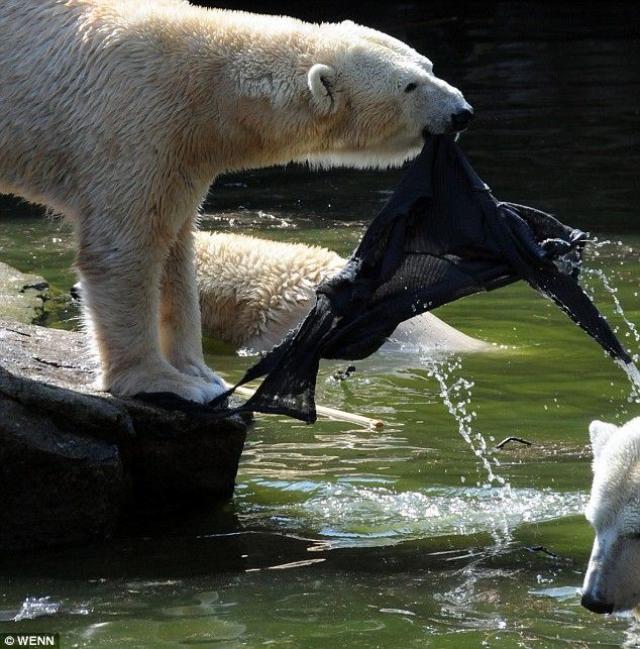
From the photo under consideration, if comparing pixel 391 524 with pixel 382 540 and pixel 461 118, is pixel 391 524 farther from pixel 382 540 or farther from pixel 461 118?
pixel 461 118

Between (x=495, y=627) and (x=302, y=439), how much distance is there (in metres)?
1.98

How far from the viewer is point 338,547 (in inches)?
182

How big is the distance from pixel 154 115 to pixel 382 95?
79 cm

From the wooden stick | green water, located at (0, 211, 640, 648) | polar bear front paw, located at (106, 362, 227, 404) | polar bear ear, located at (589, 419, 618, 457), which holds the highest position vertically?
polar bear ear, located at (589, 419, 618, 457)

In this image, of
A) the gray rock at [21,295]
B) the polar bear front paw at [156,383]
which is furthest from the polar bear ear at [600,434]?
the gray rock at [21,295]

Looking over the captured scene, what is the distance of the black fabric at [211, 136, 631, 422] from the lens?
4.61m

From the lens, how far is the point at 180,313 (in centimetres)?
537

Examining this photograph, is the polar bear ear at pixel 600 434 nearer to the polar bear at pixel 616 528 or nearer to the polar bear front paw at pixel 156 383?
the polar bear at pixel 616 528

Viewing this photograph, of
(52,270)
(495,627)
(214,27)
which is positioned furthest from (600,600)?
(52,270)

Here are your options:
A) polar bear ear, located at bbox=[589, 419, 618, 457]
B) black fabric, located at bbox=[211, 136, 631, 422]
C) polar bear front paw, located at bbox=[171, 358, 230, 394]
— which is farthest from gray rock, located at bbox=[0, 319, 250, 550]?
polar bear ear, located at bbox=[589, 419, 618, 457]

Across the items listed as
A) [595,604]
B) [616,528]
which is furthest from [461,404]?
[595,604]

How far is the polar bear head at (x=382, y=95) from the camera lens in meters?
4.95

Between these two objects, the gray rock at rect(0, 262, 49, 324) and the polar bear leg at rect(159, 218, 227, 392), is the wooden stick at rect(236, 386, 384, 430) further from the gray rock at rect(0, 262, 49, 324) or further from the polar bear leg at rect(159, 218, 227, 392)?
the gray rock at rect(0, 262, 49, 324)

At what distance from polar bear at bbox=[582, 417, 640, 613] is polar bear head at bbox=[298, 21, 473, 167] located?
1.49 metres
